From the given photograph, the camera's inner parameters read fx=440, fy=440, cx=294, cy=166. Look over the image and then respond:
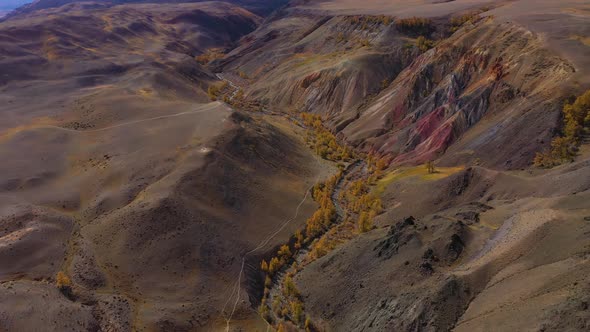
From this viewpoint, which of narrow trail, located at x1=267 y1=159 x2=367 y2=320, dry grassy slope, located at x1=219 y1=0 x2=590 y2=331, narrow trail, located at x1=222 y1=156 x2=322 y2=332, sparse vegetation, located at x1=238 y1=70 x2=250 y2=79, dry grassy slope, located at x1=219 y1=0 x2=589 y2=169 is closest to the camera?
dry grassy slope, located at x1=219 y1=0 x2=590 y2=331

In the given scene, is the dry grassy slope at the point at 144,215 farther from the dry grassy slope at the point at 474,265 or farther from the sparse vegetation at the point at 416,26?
the sparse vegetation at the point at 416,26

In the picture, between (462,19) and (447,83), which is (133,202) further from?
(462,19)

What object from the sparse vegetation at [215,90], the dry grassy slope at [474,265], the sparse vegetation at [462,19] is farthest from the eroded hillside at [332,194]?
the sparse vegetation at [215,90]

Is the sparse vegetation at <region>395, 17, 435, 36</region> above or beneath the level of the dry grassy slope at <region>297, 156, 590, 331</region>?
above

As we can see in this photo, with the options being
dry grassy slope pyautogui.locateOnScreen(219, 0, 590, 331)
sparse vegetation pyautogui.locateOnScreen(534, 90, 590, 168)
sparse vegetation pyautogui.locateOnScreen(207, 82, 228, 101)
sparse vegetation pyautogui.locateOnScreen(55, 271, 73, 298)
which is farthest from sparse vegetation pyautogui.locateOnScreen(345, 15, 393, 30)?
sparse vegetation pyautogui.locateOnScreen(55, 271, 73, 298)

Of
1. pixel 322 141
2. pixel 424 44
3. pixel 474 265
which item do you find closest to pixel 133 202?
pixel 322 141

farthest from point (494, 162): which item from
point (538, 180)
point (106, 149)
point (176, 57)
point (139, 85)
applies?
point (176, 57)

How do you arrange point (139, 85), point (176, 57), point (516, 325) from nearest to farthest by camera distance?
1. point (516, 325)
2. point (139, 85)
3. point (176, 57)

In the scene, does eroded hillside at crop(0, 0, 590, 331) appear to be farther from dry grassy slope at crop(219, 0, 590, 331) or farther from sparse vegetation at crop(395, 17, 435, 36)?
sparse vegetation at crop(395, 17, 435, 36)

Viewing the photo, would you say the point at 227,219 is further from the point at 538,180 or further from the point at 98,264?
the point at 538,180
